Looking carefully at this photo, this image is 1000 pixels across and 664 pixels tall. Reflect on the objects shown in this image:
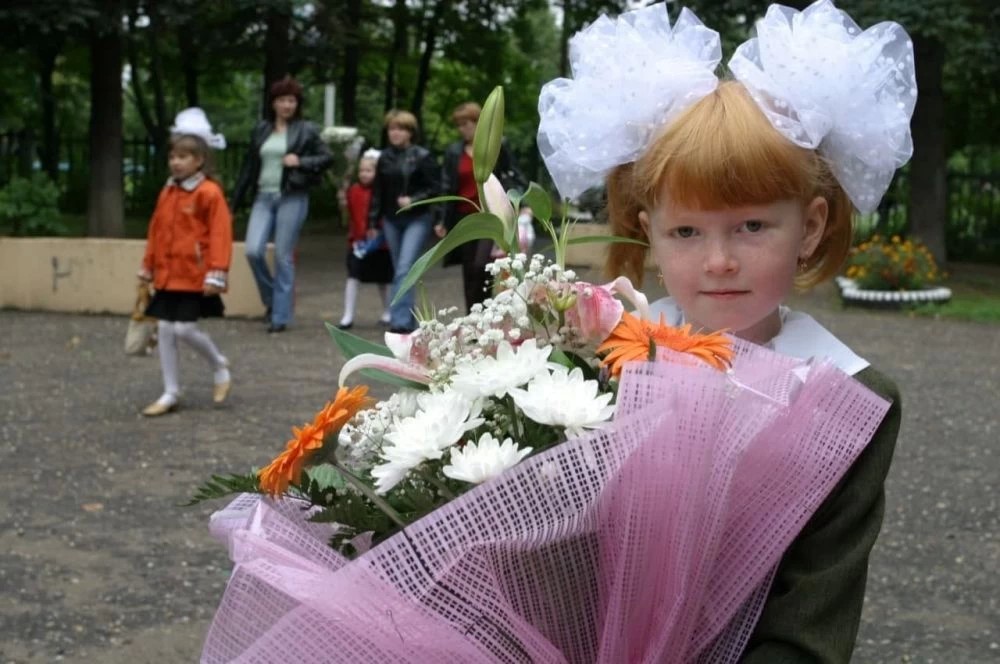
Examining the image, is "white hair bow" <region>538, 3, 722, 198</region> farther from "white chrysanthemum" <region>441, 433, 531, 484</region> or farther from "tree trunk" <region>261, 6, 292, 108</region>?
"tree trunk" <region>261, 6, 292, 108</region>

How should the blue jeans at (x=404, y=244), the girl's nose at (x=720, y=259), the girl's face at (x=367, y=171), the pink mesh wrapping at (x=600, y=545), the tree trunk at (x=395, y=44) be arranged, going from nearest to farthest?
the pink mesh wrapping at (x=600, y=545)
the girl's nose at (x=720, y=259)
the blue jeans at (x=404, y=244)
the girl's face at (x=367, y=171)
the tree trunk at (x=395, y=44)

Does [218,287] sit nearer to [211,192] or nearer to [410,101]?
[211,192]

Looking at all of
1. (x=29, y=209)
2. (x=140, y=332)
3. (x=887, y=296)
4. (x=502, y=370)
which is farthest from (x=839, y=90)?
(x=29, y=209)

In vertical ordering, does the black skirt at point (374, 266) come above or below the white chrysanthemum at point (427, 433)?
below

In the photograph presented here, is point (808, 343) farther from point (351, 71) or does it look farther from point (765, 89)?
point (351, 71)

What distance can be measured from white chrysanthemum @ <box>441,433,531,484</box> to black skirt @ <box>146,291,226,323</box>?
7.07 m

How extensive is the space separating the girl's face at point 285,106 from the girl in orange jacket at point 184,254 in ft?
10.0

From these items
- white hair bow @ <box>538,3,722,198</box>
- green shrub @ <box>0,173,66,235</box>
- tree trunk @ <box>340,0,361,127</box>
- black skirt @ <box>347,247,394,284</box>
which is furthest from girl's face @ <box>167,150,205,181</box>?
tree trunk @ <box>340,0,361,127</box>

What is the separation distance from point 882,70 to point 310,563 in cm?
94

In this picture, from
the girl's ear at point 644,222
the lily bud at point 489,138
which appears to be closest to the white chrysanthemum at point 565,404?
the lily bud at point 489,138

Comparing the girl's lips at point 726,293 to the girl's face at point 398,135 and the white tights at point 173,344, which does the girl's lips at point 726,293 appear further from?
the girl's face at point 398,135

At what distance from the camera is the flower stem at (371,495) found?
1461mm

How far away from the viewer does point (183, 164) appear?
8328mm

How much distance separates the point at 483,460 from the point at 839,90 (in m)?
0.73
